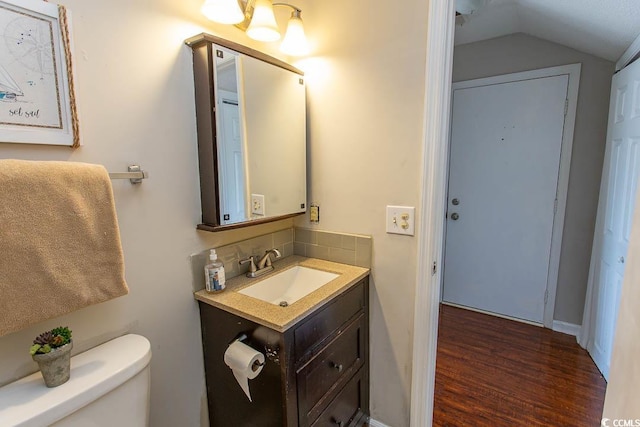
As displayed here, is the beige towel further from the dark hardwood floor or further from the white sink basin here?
the dark hardwood floor

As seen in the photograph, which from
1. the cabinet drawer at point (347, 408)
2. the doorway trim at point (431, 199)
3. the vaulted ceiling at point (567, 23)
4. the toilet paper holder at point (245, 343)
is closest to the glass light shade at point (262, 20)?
the doorway trim at point (431, 199)

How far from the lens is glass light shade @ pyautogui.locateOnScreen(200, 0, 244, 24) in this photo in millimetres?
1119

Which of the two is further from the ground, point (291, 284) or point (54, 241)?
point (54, 241)

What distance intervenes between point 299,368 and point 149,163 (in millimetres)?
889

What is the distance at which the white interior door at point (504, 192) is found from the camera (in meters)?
2.36

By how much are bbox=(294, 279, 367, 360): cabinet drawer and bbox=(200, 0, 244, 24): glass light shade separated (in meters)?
1.13

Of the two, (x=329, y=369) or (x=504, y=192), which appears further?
(x=504, y=192)

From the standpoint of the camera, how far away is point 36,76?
824 mm

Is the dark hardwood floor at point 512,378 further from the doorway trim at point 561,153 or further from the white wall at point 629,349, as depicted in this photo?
the white wall at point 629,349

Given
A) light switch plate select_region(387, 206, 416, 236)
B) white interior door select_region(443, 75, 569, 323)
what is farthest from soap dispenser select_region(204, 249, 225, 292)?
white interior door select_region(443, 75, 569, 323)

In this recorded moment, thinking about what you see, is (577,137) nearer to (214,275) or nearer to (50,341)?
(214,275)

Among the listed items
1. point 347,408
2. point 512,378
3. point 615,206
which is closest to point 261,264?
point 347,408

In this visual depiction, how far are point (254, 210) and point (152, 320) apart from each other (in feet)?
1.84

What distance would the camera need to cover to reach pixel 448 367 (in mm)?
2074
